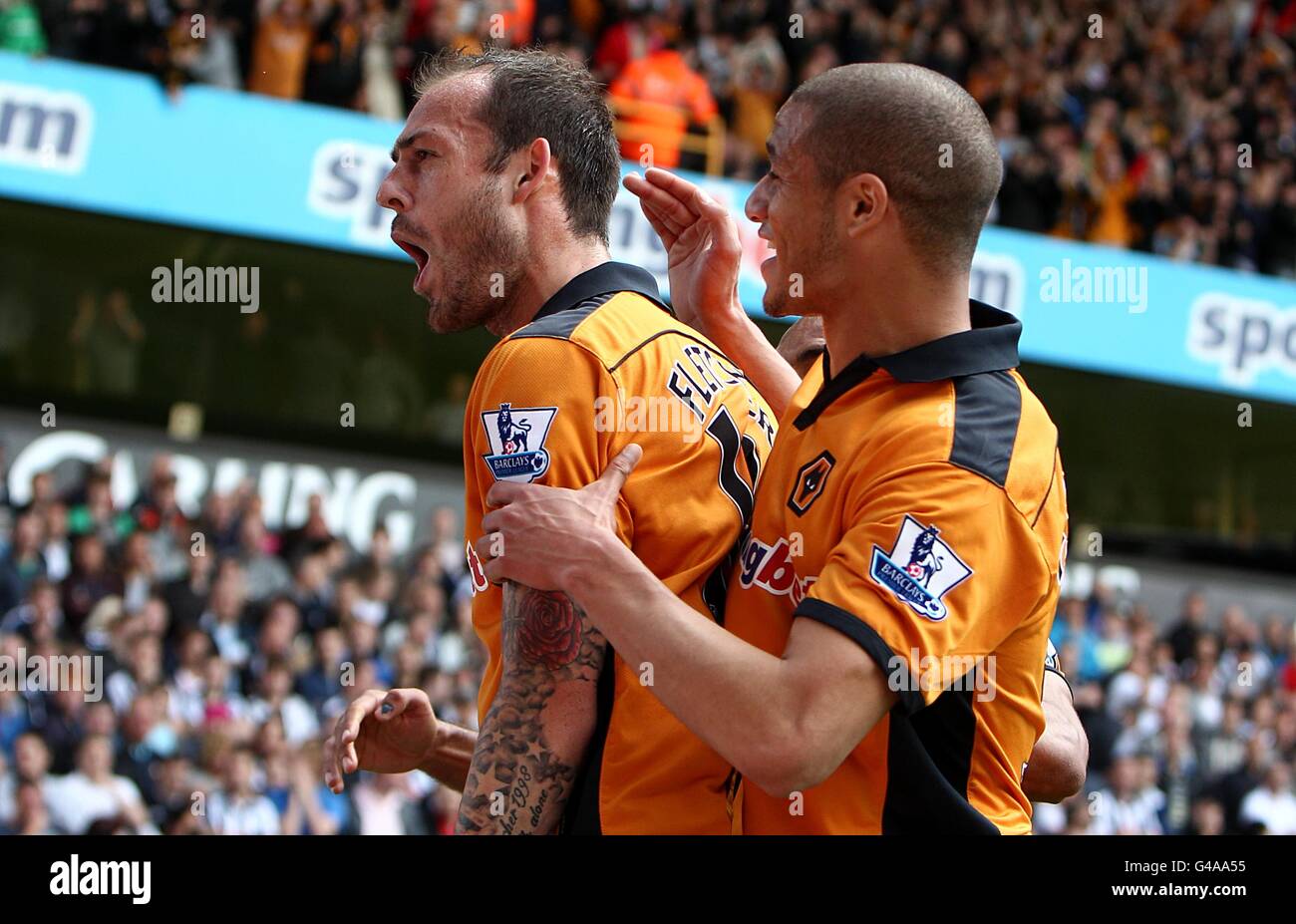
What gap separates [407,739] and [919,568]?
1.19 metres

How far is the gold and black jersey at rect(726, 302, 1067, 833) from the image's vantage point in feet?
6.63

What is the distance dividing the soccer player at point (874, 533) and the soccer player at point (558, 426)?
0.34 feet

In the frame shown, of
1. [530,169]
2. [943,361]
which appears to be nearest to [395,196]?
[530,169]

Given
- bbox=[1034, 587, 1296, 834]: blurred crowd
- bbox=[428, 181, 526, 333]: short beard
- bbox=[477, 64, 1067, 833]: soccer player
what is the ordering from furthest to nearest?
bbox=[1034, 587, 1296, 834]: blurred crowd, bbox=[428, 181, 526, 333]: short beard, bbox=[477, 64, 1067, 833]: soccer player

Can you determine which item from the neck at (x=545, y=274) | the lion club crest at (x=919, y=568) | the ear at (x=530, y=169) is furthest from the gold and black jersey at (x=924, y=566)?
the ear at (x=530, y=169)

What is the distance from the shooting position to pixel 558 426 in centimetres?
229

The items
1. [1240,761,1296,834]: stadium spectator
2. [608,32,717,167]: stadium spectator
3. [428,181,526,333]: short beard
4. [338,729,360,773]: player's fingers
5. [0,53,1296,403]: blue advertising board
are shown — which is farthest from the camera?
[608,32,717,167]: stadium spectator

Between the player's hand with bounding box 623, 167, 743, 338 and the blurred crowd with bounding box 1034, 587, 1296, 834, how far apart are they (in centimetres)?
779

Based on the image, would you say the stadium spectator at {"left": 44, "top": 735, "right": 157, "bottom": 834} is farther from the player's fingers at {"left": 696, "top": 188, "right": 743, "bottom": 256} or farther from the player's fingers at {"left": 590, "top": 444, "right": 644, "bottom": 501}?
the player's fingers at {"left": 590, "top": 444, "right": 644, "bottom": 501}

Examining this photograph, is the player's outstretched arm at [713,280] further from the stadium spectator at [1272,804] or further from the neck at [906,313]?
the stadium spectator at [1272,804]

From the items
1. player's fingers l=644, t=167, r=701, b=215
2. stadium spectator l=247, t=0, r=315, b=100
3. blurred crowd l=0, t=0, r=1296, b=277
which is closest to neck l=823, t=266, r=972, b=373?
player's fingers l=644, t=167, r=701, b=215

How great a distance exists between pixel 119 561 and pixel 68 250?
13.7 feet

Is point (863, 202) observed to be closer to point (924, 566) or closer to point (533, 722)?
point (924, 566)
